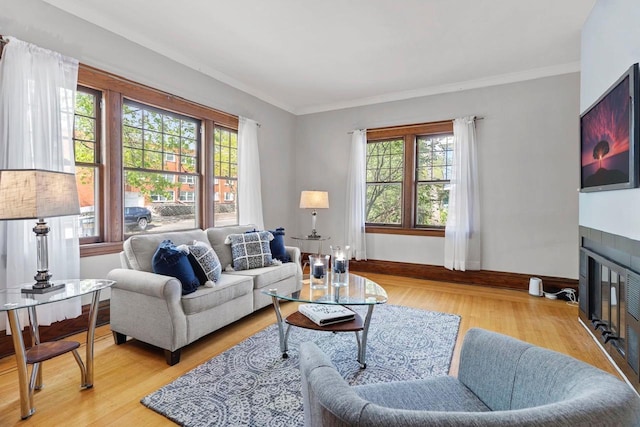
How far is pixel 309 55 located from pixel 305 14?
82 centimetres

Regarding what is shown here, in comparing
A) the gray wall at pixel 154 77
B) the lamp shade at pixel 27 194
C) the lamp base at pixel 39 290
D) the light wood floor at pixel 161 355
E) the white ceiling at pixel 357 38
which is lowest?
the light wood floor at pixel 161 355

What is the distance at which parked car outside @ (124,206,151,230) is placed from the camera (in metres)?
3.38

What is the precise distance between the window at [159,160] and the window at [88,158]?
0.25m

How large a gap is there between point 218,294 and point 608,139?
329 centimetres

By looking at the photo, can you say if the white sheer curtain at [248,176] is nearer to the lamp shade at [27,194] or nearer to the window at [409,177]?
the window at [409,177]

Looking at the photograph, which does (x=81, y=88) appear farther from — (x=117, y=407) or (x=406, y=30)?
(x=406, y=30)

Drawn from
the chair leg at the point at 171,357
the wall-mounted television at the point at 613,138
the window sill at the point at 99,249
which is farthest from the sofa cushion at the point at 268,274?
the wall-mounted television at the point at 613,138

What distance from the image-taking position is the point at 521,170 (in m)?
4.24

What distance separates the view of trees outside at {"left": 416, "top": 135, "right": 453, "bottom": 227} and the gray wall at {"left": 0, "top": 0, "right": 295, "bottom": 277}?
87.6 inches

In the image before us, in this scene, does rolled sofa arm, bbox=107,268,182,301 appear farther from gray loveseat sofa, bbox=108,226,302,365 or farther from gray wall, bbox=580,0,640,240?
gray wall, bbox=580,0,640,240

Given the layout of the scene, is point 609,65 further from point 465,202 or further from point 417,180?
point 417,180

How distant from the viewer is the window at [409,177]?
4805 mm

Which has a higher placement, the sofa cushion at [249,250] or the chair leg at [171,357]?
the sofa cushion at [249,250]

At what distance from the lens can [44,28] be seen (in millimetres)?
2648
